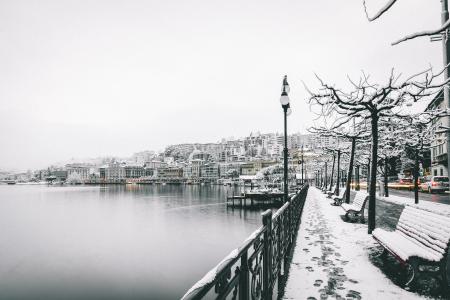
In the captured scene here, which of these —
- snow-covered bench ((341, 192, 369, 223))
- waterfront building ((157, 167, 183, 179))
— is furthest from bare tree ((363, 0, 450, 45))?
waterfront building ((157, 167, 183, 179))

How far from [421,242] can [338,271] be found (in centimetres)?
154

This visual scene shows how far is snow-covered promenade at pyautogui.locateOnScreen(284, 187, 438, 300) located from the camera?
181 inches

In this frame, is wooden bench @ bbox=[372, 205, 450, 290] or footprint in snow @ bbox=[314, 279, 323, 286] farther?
footprint in snow @ bbox=[314, 279, 323, 286]

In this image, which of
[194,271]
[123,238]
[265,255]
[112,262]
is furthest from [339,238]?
[123,238]

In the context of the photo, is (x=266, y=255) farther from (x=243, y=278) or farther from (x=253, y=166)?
(x=253, y=166)

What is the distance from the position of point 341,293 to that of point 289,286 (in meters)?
0.85

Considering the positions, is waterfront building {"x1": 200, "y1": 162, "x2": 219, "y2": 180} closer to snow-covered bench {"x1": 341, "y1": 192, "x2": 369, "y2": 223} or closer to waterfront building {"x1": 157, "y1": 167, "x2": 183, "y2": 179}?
waterfront building {"x1": 157, "y1": 167, "x2": 183, "y2": 179}

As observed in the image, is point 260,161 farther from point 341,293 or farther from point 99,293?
point 341,293

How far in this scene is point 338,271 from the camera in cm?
559

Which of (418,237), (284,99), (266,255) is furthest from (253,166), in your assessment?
(266,255)

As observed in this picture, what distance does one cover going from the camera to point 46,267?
2084 cm

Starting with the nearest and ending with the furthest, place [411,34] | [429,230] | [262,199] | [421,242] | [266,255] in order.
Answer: [411,34]
[266,255]
[429,230]
[421,242]
[262,199]

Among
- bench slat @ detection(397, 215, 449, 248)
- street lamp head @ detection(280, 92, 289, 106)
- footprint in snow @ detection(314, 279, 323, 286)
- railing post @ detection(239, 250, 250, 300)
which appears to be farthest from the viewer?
street lamp head @ detection(280, 92, 289, 106)

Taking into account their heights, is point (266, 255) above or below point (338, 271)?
above
